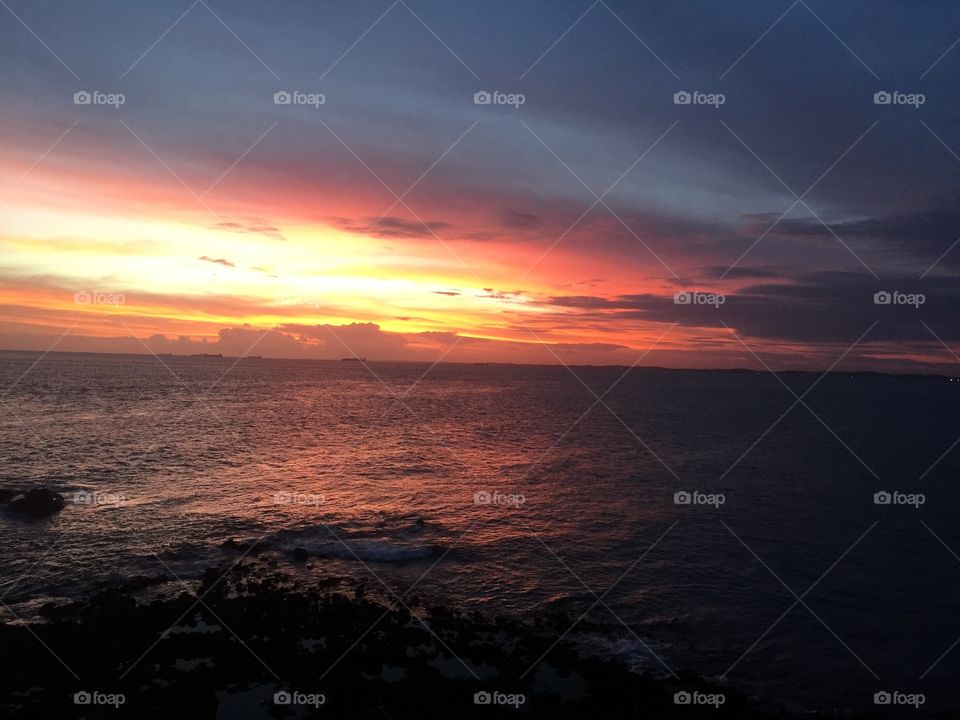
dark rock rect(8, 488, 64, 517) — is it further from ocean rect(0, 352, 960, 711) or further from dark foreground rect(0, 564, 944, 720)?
dark foreground rect(0, 564, 944, 720)

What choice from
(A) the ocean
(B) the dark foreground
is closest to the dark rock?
(A) the ocean

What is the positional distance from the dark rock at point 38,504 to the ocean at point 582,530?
3.53ft

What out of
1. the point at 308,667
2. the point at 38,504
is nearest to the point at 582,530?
the point at 308,667

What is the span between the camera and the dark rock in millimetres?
29359

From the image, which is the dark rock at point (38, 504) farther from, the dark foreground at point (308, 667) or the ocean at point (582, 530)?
the dark foreground at point (308, 667)

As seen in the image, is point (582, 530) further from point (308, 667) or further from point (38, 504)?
point (38, 504)

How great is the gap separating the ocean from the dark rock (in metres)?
1.08

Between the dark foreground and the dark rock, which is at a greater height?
the dark rock

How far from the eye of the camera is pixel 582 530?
30.6 m

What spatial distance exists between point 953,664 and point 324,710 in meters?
19.1

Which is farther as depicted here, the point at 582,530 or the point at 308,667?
the point at 582,530

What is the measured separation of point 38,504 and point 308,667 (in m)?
23.2

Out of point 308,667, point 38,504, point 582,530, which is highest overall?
point 38,504

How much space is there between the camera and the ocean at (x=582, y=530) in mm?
19172
